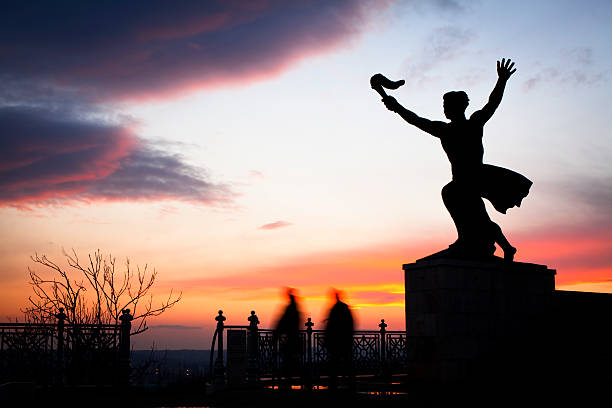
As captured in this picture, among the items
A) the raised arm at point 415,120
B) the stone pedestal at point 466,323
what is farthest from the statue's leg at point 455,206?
the raised arm at point 415,120

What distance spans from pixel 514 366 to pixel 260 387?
7425 mm

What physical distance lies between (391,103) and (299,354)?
25.8ft

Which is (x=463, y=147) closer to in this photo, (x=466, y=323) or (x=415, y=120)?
(x=415, y=120)

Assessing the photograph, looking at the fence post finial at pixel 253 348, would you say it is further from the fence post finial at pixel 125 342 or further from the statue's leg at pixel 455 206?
A: the statue's leg at pixel 455 206

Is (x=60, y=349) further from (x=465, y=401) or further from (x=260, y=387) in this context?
(x=465, y=401)

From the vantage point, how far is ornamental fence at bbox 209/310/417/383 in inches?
635

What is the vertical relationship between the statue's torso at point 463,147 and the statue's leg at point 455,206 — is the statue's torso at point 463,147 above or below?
above

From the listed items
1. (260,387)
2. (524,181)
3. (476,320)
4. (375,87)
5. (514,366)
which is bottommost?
(260,387)

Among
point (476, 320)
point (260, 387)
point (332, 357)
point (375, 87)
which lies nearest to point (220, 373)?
point (260, 387)

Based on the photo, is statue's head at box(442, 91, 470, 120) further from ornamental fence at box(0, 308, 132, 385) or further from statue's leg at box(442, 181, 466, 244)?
ornamental fence at box(0, 308, 132, 385)

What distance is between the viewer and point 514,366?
11180 mm

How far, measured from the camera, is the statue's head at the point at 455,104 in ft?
41.3

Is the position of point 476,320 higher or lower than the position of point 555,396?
higher

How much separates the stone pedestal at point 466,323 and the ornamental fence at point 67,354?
939 cm
